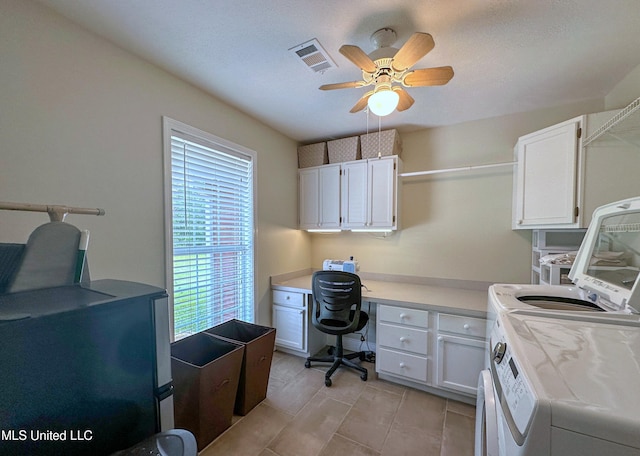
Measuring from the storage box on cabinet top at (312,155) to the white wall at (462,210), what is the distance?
36.8 inches

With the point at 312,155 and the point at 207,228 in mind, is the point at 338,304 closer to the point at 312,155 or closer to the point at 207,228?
the point at 207,228

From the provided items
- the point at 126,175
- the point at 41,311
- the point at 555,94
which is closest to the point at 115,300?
the point at 41,311

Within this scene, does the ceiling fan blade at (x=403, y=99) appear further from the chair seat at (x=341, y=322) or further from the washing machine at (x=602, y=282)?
the chair seat at (x=341, y=322)

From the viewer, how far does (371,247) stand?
2994 mm

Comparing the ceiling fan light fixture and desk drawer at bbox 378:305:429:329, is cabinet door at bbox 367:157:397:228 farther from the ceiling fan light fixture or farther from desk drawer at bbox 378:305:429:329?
the ceiling fan light fixture

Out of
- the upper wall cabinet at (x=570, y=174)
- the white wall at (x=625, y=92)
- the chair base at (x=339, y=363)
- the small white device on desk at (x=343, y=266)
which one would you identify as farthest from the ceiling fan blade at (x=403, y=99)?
the chair base at (x=339, y=363)

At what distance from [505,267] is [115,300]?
115 inches

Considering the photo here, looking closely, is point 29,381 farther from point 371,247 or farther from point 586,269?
point 371,247

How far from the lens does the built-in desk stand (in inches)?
74.7

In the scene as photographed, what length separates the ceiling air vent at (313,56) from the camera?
4.82 ft

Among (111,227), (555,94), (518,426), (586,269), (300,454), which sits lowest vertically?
(300,454)

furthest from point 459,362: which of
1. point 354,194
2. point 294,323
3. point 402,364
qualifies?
point 354,194

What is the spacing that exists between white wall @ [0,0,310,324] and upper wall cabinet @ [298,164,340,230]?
4.15 ft

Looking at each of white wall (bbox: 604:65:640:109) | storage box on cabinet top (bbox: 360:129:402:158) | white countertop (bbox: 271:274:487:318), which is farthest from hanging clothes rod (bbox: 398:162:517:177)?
white countertop (bbox: 271:274:487:318)
